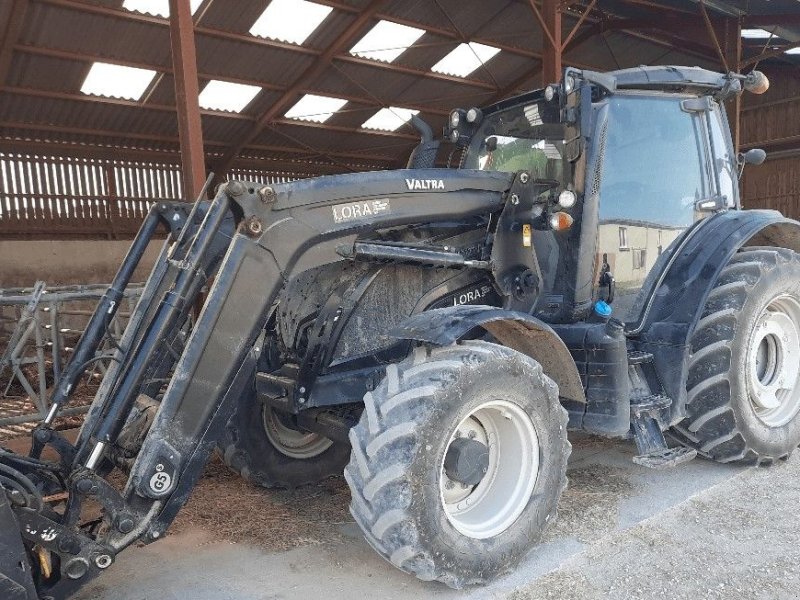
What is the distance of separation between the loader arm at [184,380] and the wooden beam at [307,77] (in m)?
11.1

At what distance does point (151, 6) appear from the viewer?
11.6 metres

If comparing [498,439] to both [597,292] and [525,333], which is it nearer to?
[525,333]

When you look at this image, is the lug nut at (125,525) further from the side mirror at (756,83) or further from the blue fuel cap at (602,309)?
the side mirror at (756,83)

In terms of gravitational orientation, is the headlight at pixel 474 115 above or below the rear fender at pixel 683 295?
above

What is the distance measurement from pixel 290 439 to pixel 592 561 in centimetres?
198

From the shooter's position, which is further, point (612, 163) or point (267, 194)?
point (612, 163)

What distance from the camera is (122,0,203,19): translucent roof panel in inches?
449

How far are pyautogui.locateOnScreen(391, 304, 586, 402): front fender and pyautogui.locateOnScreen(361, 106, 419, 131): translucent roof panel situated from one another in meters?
14.6

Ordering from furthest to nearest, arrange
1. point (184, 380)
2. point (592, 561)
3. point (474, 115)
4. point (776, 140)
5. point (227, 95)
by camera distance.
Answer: point (776, 140) → point (227, 95) → point (474, 115) → point (592, 561) → point (184, 380)

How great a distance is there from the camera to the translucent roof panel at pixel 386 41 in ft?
46.2

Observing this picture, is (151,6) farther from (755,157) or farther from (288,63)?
(755,157)

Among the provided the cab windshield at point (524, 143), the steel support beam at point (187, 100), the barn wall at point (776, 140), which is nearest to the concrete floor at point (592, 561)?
the cab windshield at point (524, 143)

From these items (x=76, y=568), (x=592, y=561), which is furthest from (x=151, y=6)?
(x=592, y=561)

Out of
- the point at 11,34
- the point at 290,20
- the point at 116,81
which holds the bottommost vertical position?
the point at 116,81
